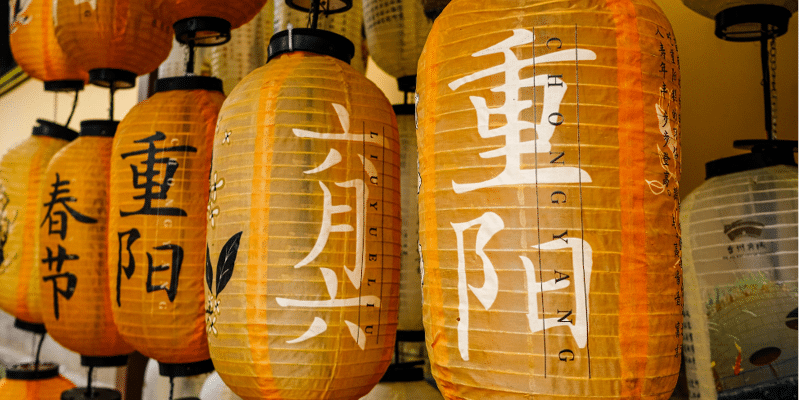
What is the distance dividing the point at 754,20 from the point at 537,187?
2.33ft

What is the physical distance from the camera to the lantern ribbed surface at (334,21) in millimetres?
1379

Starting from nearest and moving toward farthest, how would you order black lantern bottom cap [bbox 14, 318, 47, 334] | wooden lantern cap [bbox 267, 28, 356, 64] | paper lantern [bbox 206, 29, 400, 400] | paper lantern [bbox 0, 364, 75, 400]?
paper lantern [bbox 206, 29, 400, 400]
wooden lantern cap [bbox 267, 28, 356, 64]
paper lantern [bbox 0, 364, 75, 400]
black lantern bottom cap [bbox 14, 318, 47, 334]

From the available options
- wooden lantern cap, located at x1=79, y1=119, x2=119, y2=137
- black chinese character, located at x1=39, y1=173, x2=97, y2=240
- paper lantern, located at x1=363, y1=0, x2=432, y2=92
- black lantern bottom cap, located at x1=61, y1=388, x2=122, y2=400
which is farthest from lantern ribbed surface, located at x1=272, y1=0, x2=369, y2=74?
black lantern bottom cap, located at x1=61, y1=388, x2=122, y2=400

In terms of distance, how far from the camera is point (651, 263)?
0.63 metres

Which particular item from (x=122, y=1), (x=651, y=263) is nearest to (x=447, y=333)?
(x=651, y=263)

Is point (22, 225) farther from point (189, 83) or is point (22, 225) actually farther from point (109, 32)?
point (189, 83)

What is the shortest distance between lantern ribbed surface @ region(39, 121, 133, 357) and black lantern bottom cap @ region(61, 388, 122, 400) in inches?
8.1

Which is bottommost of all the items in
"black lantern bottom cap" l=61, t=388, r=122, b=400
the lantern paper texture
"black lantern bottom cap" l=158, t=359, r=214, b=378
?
"black lantern bottom cap" l=61, t=388, r=122, b=400

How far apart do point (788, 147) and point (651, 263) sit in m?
0.59

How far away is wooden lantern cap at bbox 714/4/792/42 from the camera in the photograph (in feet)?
3.33

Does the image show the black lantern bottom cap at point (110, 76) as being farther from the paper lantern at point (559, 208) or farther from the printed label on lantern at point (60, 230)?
the paper lantern at point (559, 208)

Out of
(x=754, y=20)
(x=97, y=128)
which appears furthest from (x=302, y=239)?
(x=97, y=128)

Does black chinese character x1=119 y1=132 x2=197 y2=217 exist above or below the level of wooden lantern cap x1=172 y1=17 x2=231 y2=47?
below

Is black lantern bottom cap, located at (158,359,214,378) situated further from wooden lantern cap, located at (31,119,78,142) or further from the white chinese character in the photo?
wooden lantern cap, located at (31,119,78,142)
